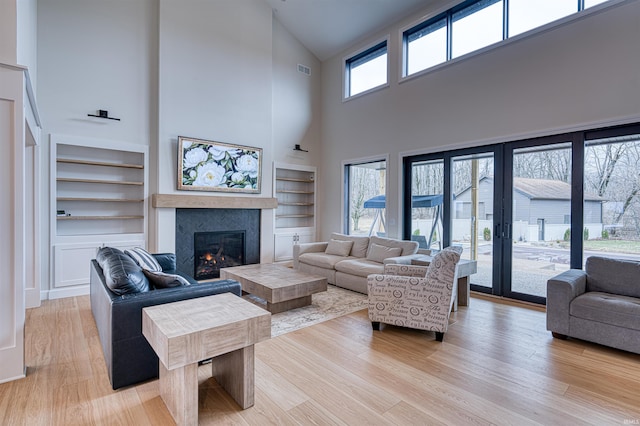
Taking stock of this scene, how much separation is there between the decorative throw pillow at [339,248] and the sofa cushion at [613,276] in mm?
3405

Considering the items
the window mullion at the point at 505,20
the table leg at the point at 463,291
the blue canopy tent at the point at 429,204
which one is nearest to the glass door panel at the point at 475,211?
the blue canopy tent at the point at 429,204

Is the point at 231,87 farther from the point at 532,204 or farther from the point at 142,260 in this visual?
the point at 532,204

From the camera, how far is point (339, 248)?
590 cm

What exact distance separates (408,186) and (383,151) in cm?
89

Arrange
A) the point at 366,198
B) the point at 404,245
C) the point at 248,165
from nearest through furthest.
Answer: the point at 404,245 → the point at 248,165 → the point at 366,198

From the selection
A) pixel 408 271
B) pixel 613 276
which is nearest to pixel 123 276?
pixel 408 271

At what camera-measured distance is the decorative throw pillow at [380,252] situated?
16.8 ft

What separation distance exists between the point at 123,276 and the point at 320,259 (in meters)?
3.58

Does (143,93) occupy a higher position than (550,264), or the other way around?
(143,93)

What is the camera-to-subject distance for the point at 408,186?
19.3 ft

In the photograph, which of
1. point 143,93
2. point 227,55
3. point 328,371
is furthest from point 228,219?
point 328,371

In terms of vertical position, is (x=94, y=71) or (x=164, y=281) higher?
(x=94, y=71)

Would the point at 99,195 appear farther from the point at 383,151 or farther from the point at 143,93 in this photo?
the point at 383,151

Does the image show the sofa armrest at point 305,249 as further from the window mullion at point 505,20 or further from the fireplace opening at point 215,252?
the window mullion at point 505,20
